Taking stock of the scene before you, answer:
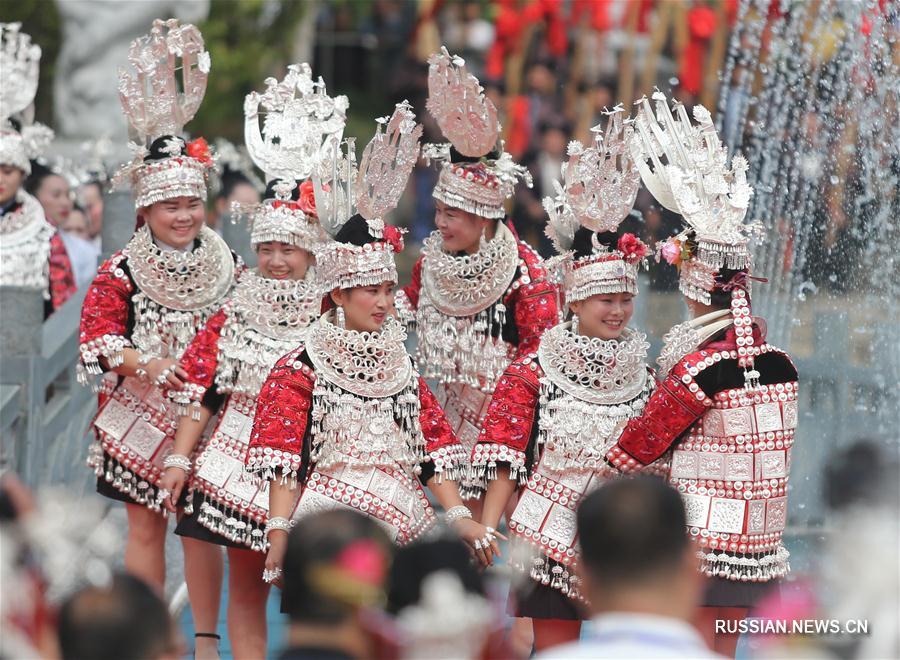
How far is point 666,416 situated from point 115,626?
7.66 ft

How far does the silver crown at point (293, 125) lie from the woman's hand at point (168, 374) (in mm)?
804

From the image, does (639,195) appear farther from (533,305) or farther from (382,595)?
(382,595)

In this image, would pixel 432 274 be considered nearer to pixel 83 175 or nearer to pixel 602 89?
pixel 83 175

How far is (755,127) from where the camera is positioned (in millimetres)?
10492

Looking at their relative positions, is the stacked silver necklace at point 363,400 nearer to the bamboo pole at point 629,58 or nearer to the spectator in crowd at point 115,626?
the spectator in crowd at point 115,626

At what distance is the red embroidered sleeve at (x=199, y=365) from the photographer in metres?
5.81

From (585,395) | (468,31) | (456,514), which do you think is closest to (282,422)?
(456,514)

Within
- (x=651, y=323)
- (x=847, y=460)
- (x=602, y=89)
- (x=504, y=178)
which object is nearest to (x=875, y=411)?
(x=651, y=323)

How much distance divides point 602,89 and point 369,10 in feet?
11.3

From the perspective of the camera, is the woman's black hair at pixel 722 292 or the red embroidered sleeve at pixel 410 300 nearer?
the woman's black hair at pixel 722 292

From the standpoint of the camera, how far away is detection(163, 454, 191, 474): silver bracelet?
5730mm

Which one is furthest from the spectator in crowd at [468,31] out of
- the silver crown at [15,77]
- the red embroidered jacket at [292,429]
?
the red embroidered jacket at [292,429]

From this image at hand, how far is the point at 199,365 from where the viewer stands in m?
5.83

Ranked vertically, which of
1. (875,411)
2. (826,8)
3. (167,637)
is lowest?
(875,411)
